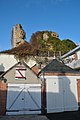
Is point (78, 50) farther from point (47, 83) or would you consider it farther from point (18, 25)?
point (18, 25)

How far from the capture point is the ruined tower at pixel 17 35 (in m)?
39.4

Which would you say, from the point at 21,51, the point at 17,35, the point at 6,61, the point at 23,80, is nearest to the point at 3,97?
the point at 23,80

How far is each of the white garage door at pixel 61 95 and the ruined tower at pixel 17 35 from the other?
88.0 ft

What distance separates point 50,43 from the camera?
112ft

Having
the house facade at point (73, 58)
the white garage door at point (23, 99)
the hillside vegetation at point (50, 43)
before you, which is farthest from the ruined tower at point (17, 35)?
the white garage door at point (23, 99)

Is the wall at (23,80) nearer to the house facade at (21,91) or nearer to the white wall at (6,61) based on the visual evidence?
the house facade at (21,91)

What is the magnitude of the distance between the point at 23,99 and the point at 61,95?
10.1 ft

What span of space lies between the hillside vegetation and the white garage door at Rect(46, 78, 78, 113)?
51.9 ft

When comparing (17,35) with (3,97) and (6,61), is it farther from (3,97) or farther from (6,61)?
(3,97)

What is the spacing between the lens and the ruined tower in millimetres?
39406

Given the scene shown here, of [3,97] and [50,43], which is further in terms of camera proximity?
[50,43]

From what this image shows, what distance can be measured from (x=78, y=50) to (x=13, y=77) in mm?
12677

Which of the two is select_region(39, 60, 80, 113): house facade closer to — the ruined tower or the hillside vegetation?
the hillside vegetation

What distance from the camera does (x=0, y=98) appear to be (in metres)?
12.2
